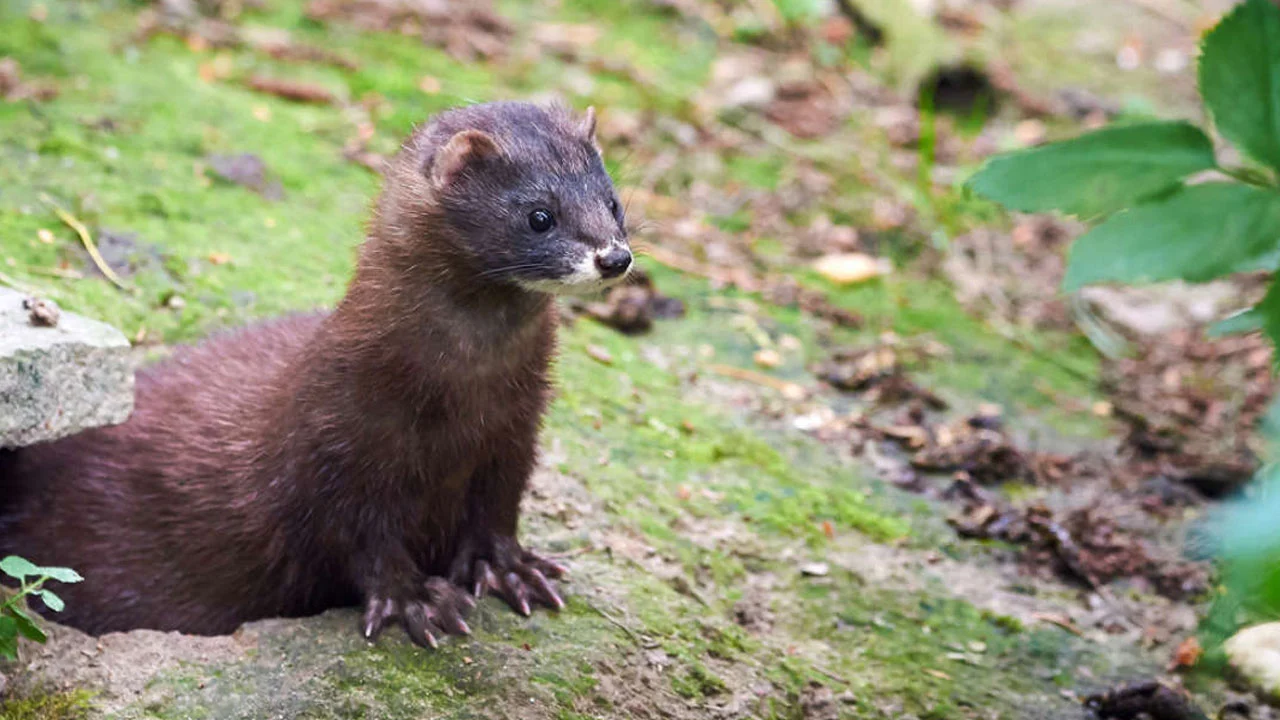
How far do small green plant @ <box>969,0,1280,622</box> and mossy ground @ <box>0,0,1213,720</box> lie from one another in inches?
68.7

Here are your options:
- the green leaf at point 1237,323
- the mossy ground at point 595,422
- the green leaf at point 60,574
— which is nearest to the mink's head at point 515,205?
the mossy ground at point 595,422

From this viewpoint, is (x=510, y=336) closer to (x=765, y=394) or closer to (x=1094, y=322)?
(x=765, y=394)

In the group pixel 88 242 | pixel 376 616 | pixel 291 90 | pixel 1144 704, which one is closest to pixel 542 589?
pixel 376 616

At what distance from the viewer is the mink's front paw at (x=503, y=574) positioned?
3723mm

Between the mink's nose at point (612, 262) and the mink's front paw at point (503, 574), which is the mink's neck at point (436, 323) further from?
the mink's front paw at point (503, 574)

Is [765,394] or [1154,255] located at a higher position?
[1154,255]

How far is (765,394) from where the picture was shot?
5.73 metres

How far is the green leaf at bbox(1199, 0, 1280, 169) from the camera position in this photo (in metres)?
2.23

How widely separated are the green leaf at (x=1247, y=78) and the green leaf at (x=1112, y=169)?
0.27 feet

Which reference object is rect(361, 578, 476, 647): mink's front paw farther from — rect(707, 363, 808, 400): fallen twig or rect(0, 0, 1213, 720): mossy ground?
rect(707, 363, 808, 400): fallen twig

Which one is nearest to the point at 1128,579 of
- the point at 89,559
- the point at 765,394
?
the point at 765,394

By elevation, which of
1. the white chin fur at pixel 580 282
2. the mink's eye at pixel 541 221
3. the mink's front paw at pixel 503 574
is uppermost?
the mink's eye at pixel 541 221

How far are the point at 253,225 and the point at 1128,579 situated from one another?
3.63 m

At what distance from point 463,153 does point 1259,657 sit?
9.43 feet
